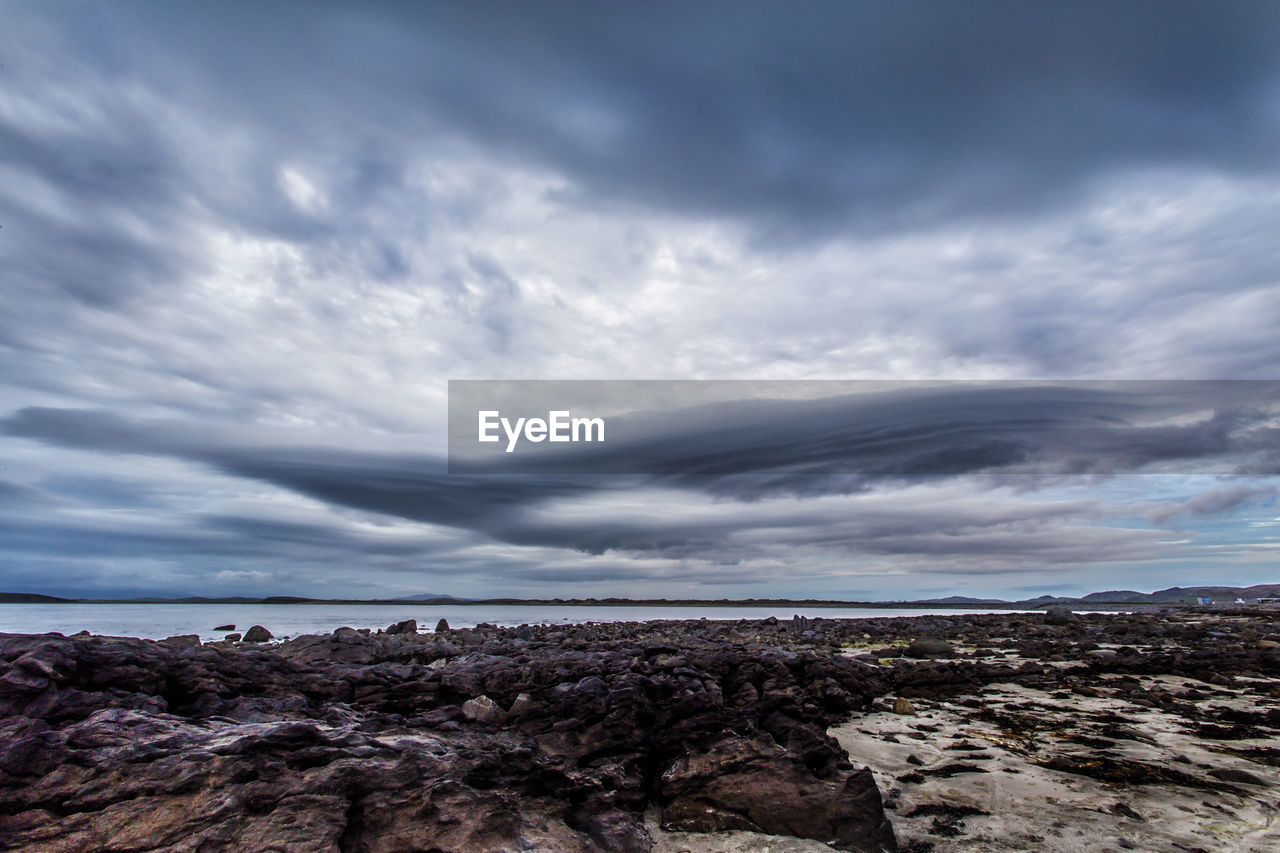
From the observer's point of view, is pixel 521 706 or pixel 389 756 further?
pixel 521 706

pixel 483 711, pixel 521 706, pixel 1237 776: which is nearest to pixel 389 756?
pixel 483 711

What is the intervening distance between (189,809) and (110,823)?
25.2 inches

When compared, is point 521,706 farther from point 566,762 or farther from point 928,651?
point 928,651

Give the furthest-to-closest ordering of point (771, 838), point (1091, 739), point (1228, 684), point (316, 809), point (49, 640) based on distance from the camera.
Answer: point (1228, 684), point (1091, 739), point (49, 640), point (771, 838), point (316, 809)

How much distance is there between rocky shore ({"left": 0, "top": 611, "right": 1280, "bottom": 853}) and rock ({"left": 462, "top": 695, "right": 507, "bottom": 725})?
0.04m

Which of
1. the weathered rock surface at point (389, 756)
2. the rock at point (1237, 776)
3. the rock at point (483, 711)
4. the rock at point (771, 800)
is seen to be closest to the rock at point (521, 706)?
the weathered rock surface at point (389, 756)

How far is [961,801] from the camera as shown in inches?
341

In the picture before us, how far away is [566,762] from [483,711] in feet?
6.62

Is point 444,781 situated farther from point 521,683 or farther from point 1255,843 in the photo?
point 1255,843

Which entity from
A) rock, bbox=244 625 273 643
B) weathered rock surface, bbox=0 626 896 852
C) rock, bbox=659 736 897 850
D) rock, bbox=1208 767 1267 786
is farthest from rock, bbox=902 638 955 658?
rock, bbox=244 625 273 643

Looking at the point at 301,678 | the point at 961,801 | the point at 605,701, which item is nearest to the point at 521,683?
the point at 605,701

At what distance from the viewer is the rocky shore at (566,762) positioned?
6.02m

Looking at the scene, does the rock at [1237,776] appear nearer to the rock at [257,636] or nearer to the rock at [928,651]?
the rock at [928,651]

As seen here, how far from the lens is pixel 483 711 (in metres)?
9.73
